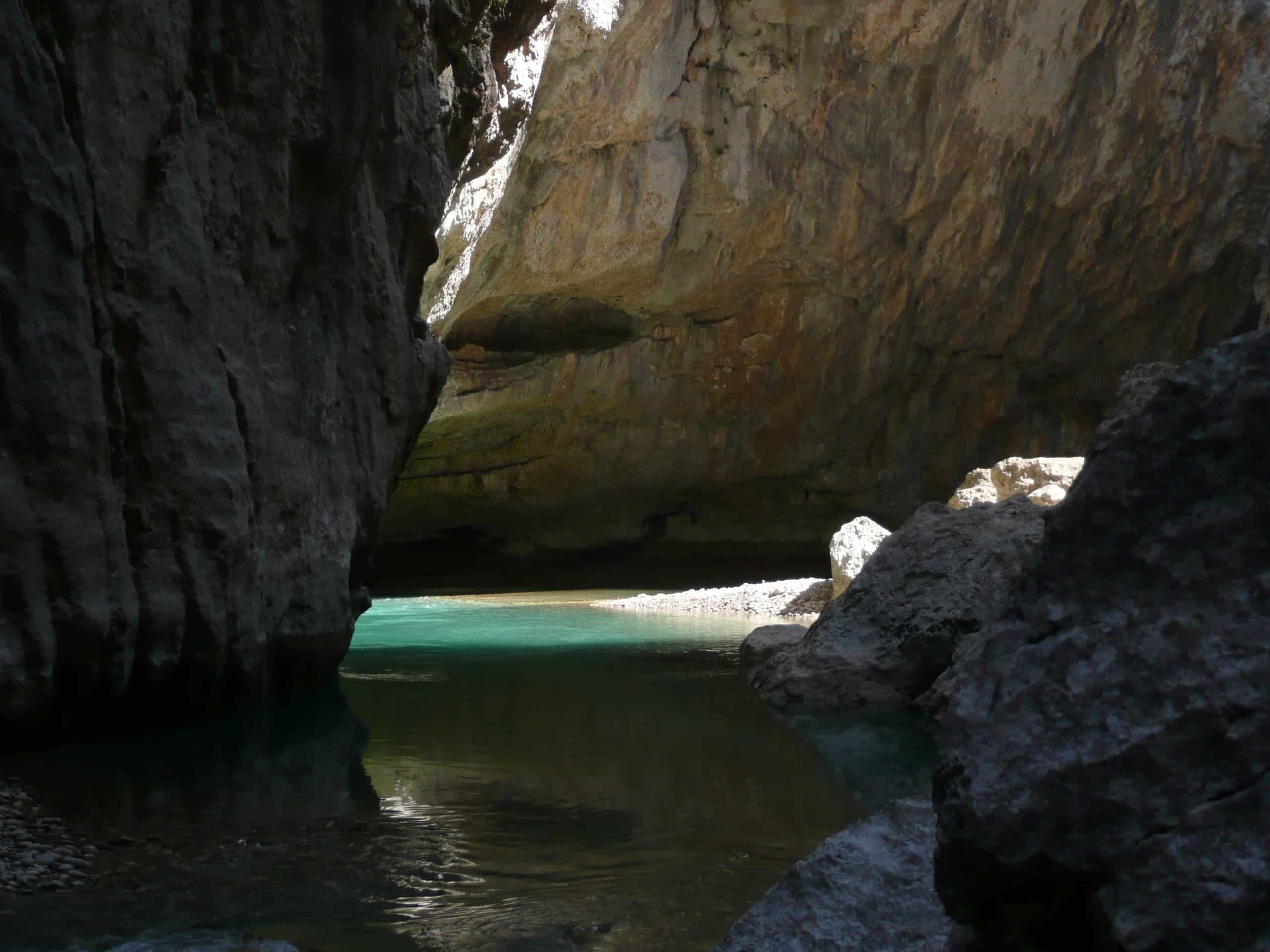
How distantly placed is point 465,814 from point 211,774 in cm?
141

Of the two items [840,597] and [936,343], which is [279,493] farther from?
[936,343]

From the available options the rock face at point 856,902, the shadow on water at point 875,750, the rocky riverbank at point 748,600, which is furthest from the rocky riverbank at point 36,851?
the rocky riverbank at point 748,600

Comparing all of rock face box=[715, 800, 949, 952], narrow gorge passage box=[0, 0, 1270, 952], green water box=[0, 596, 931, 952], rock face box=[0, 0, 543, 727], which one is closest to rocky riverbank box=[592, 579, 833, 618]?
narrow gorge passage box=[0, 0, 1270, 952]

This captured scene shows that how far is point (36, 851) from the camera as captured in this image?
336 cm

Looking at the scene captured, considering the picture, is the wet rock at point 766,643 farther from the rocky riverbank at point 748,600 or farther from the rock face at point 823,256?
the rock face at point 823,256

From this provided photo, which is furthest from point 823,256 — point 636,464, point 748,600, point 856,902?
point 856,902

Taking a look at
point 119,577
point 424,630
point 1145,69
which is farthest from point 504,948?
point 1145,69

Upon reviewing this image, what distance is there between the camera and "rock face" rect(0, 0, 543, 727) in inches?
187

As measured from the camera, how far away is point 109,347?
5.28 meters

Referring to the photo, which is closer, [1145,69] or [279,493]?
[279,493]

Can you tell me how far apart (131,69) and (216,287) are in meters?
1.30

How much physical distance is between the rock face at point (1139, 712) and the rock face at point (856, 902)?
1.72ft

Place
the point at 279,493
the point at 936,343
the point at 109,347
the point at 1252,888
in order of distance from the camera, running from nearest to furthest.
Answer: the point at 1252,888
the point at 109,347
the point at 279,493
the point at 936,343

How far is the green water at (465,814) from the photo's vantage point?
111 inches
